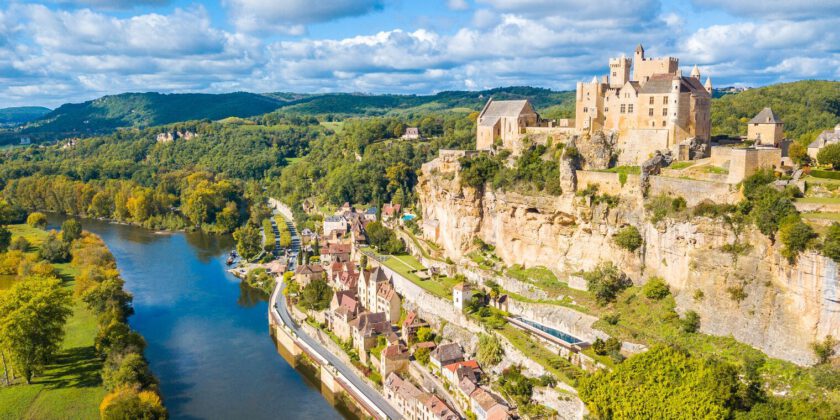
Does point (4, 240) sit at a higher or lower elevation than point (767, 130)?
lower

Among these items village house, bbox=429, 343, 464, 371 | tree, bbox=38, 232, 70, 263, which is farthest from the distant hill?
village house, bbox=429, 343, 464, 371

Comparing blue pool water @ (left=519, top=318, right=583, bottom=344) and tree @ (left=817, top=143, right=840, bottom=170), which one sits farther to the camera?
blue pool water @ (left=519, top=318, right=583, bottom=344)

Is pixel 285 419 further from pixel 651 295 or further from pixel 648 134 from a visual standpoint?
pixel 648 134

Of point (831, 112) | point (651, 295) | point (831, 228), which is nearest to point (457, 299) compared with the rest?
point (651, 295)

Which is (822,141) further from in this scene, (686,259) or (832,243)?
(832,243)

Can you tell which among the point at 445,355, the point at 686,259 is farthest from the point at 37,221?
the point at 686,259

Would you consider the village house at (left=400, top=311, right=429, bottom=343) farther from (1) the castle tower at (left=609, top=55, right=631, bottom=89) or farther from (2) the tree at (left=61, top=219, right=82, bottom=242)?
(2) the tree at (left=61, top=219, right=82, bottom=242)

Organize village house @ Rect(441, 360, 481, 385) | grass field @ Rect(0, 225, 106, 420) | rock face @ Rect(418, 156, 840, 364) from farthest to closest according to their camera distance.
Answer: grass field @ Rect(0, 225, 106, 420)
village house @ Rect(441, 360, 481, 385)
rock face @ Rect(418, 156, 840, 364)
